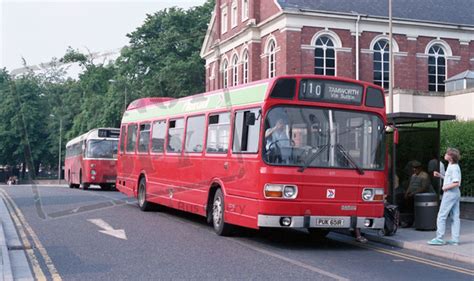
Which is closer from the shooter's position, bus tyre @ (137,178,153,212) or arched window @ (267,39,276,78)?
bus tyre @ (137,178,153,212)

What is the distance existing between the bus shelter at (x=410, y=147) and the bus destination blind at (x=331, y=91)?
2.64 m

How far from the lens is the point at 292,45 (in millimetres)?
39719

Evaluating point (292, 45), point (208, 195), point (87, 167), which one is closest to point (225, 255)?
point (208, 195)

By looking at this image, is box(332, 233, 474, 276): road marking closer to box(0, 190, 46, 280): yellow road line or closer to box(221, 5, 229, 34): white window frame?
box(0, 190, 46, 280): yellow road line

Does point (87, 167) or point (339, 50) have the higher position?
point (339, 50)

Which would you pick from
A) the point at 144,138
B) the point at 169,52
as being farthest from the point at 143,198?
the point at 169,52

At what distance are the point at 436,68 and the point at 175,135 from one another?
32935 millimetres

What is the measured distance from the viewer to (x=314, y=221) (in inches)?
429

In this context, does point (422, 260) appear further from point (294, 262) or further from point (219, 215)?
point (219, 215)

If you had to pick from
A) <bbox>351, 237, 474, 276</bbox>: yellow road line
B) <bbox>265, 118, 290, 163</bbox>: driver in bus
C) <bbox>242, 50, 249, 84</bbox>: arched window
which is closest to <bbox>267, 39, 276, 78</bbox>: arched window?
<bbox>242, 50, 249, 84</bbox>: arched window

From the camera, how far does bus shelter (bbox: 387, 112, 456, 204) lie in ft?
46.1

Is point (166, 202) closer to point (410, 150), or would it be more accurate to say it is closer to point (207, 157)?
point (207, 157)

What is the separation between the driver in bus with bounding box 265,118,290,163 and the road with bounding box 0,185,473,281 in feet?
5.34

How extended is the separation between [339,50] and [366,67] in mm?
2324
